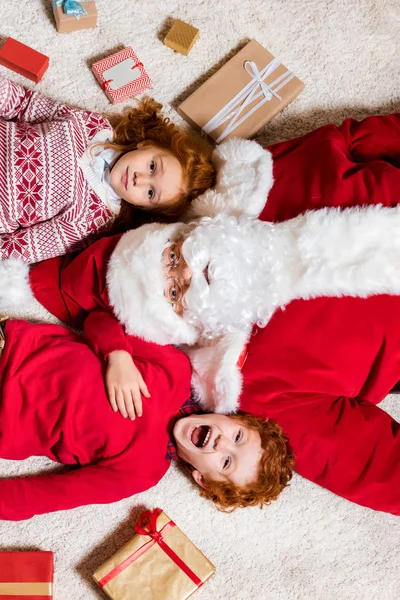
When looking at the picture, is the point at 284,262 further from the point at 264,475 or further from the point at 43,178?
the point at 43,178

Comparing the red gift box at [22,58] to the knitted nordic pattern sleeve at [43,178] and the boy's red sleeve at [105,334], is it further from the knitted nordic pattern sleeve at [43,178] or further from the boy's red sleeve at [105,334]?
the boy's red sleeve at [105,334]

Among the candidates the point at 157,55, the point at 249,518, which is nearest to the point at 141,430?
the point at 249,518

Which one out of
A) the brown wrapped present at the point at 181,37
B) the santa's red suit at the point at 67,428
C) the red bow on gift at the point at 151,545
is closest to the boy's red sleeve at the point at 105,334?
the santa's red suit at the point at 67,428

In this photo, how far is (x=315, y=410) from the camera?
54.2 inches

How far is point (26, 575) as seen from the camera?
1264mm

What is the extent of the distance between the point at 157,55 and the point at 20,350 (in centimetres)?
80

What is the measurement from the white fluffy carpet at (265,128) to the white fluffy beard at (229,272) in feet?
1.33

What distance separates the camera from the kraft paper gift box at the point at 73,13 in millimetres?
1396

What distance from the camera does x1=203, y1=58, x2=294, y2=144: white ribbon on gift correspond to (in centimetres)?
145

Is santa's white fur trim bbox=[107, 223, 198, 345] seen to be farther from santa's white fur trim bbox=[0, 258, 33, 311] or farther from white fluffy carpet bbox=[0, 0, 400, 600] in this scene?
white fluffy carpet bbox=[0, 0, 400, 600]

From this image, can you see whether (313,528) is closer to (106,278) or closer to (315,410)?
(315,410)

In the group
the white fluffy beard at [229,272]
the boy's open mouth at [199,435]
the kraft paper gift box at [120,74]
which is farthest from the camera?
the kraft paper gift box at [120,74]

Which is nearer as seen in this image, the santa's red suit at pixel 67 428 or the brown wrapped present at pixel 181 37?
the santa's red suit at pixel 67 428

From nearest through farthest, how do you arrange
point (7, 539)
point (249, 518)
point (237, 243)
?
point (237, 243) → point (7, 539) → point (249, 518)
